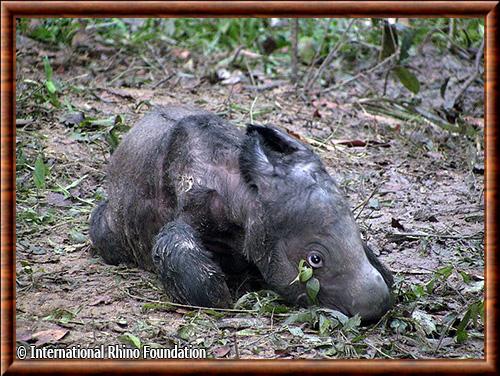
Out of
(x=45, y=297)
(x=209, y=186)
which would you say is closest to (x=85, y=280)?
(x=45, y=297)

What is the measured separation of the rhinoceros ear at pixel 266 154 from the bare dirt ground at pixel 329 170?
0.76 m

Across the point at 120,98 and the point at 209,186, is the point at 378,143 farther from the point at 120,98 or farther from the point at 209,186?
the point at 209,186

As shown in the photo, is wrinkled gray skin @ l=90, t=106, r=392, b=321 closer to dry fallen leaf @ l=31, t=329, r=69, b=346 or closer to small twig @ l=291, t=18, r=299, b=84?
dry fallen leaf @ l=31, t=329, r=69, b=346

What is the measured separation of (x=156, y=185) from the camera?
5.59 meters

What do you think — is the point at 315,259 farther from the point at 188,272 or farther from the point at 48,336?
the point at 48,336

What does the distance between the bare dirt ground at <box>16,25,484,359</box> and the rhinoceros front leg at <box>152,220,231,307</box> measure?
96 millimetres

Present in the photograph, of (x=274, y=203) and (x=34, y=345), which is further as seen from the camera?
(x=274, y=203)

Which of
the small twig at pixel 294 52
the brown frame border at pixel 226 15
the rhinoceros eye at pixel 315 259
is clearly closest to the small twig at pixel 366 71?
the small twig at pixel 294 52

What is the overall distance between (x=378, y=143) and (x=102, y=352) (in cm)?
530

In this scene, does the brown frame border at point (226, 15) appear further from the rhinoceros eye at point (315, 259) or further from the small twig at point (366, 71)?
the small twig at point (366, 71)

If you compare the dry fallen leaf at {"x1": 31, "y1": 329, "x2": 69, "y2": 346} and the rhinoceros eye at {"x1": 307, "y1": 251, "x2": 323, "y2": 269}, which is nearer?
the dry fallen leaf at {"x1": 31, "y1": 329, "x2": 69, "y2": 346}

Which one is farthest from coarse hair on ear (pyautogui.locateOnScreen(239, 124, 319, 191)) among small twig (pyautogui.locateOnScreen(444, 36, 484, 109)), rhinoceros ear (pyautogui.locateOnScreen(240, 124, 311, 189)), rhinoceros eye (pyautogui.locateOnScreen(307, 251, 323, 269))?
small twig (pyautogui.locateOnScreen(444, 36, 484, 109))

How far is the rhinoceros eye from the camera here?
4809mm

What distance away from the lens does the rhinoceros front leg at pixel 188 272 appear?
4.90m
